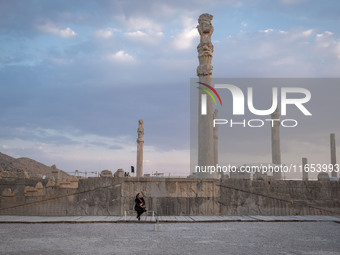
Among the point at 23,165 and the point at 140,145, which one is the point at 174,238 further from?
the point at 23,165

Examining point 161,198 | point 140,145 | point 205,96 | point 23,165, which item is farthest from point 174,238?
point 23,165

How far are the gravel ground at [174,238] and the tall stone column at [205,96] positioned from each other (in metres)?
5.55

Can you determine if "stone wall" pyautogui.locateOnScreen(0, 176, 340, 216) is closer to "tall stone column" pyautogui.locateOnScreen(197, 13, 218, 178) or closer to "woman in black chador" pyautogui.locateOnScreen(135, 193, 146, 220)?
"woman in black chador" pyautogui.locateOnScreen(135, 193, 146, 220)

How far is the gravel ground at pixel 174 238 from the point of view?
7.73 meters

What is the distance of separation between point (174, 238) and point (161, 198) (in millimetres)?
5637

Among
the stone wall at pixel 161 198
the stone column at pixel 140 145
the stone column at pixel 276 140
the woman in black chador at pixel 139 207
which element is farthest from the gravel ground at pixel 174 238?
the stone column at pixel 140 145

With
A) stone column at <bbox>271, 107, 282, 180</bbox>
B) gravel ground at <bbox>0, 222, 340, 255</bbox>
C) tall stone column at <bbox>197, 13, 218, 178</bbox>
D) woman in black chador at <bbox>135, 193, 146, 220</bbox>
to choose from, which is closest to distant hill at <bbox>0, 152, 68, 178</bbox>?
stone column at <bbox>271, 107, 282, 180</bbox>

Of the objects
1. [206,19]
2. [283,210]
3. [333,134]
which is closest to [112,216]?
[283,210]

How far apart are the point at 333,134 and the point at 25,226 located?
110 ft

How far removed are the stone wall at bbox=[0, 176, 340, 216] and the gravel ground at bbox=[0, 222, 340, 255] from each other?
7.87 feet

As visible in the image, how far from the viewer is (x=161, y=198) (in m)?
15.0

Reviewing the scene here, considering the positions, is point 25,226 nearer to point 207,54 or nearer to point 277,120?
point 207,54

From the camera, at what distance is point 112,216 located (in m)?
14.3

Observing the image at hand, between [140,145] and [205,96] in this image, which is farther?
[140,145]
